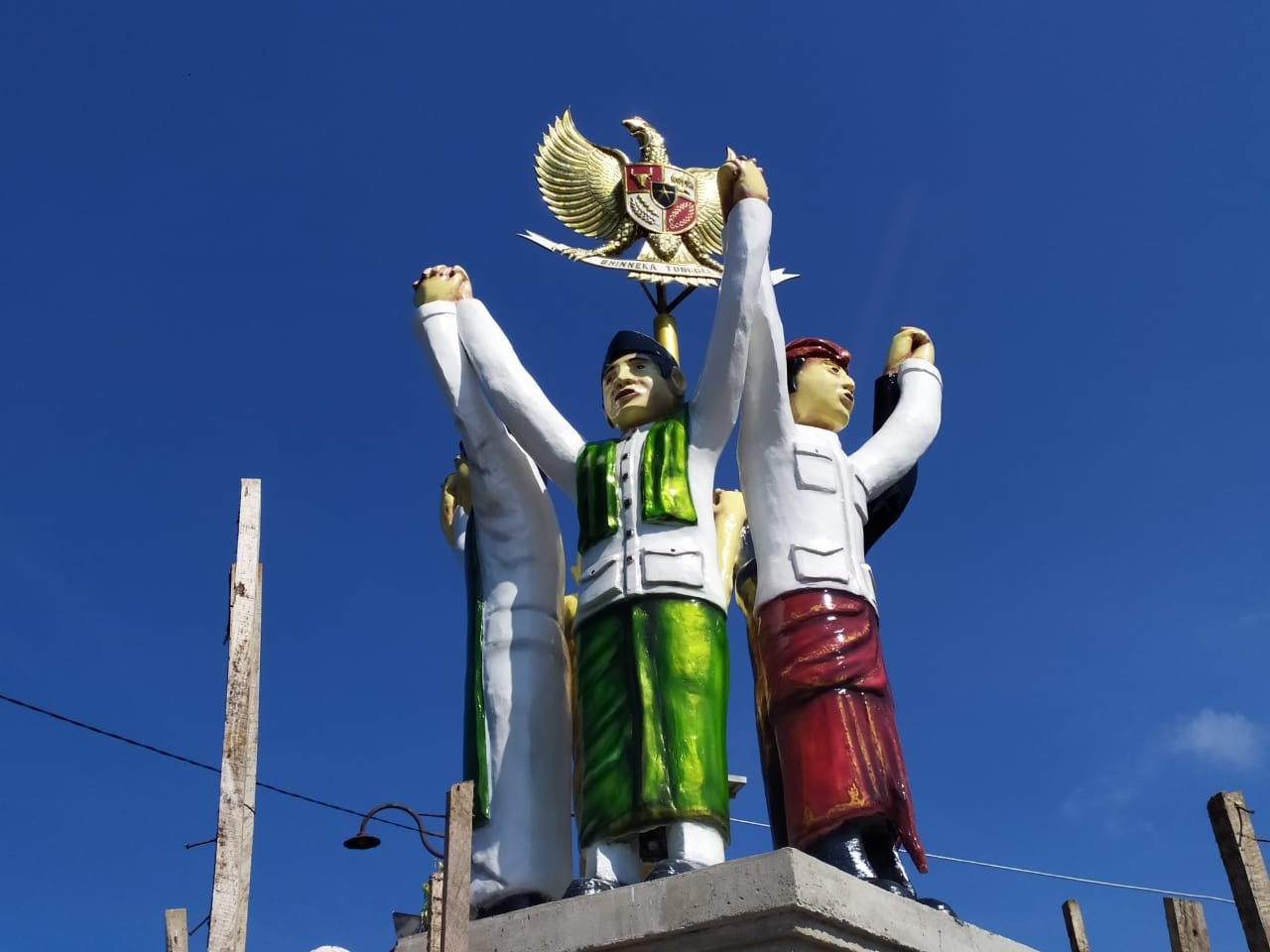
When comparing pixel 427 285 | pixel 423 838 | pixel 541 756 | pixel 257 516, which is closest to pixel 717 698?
pixel 541 756

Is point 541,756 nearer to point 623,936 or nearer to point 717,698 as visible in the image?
point 717,698

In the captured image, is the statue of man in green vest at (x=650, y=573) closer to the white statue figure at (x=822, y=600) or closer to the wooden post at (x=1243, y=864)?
the white statue figure at (x=822, y=600)

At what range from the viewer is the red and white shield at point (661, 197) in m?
8.92

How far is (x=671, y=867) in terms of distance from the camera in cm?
582

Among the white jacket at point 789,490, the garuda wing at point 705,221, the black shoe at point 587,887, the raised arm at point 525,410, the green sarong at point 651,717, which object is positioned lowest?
the black shoe at point 587,887

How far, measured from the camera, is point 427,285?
7.76 metres

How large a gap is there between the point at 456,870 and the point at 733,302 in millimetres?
2690

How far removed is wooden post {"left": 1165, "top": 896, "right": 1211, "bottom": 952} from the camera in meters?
7.20

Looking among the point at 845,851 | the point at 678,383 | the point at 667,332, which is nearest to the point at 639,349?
the point at 678,383

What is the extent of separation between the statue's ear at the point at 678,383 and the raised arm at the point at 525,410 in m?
0.49

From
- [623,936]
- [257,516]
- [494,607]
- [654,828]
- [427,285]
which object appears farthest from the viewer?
[257,516]

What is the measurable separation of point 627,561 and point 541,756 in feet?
3.04

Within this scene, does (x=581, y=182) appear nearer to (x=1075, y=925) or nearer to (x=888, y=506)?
(x=888, y=506)

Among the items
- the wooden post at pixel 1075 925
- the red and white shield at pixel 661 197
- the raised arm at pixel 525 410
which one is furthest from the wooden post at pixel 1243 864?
the red and white shield at pixel 661 197
